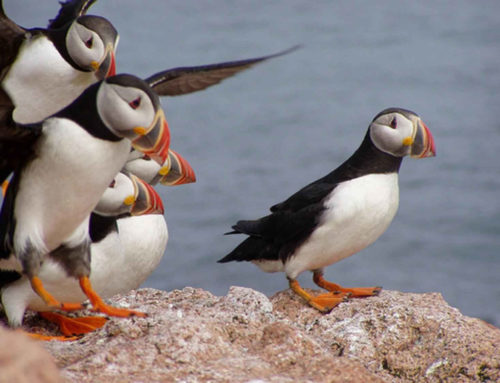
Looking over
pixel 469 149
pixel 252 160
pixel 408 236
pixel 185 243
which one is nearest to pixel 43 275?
pixel 185 243

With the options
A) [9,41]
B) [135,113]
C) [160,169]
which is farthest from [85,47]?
[135,113]

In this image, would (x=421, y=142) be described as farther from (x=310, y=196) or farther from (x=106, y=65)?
(x=106, y=65)

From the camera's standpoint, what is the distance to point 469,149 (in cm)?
1276

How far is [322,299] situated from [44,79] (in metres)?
1.84

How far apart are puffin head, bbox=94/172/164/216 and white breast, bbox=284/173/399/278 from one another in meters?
0.73

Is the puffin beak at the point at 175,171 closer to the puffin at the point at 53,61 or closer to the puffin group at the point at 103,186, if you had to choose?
the puffin group at the point at 103,186

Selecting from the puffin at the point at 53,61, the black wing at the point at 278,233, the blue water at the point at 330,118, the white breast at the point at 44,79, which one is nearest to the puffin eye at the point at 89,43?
the puffin at the point at 53,61

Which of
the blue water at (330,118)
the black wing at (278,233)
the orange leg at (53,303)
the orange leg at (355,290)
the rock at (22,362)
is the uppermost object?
the rock at (22,362)

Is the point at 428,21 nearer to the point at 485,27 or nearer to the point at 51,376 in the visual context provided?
the point at 485,27

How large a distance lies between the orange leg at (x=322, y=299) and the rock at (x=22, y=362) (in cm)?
203

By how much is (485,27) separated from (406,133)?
12.2m

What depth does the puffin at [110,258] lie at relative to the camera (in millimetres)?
3586

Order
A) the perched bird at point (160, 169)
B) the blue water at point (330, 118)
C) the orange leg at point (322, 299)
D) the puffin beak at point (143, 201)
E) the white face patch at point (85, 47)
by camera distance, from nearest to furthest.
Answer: the orange leg at point (322, 299)
the puffin beak at point (143, 201)
the white face patch at point (85, 47)
the perched bird at point (160, 169)
the blue water at point (330, 118)

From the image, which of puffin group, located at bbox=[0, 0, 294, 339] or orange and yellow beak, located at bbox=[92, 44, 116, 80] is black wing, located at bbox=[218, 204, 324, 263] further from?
orange and yellow beak, located at bbox=[92, 44, 116, 80]
